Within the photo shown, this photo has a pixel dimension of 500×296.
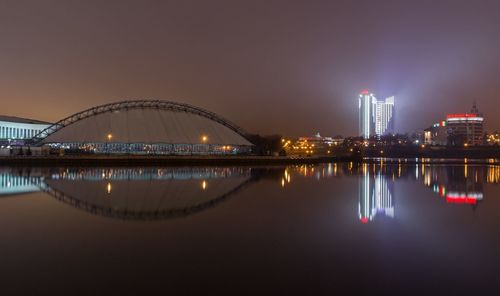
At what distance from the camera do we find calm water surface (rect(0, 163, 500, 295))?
653 centimetres

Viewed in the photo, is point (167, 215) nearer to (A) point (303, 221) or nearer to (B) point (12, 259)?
(A) point (303, 221)

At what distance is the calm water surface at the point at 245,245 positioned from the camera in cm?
653

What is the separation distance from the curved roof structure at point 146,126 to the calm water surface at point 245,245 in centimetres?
4628

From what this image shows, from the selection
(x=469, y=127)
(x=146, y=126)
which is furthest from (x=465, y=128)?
(x=146, y=126)

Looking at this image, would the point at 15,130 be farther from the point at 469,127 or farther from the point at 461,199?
the point at 469,127

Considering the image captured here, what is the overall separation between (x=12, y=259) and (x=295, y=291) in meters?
5.51

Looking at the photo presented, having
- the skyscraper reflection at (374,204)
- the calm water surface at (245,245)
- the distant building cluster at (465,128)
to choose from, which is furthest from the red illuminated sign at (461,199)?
the distant building cluster at (465,128)

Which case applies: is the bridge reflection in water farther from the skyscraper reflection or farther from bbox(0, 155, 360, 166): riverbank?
bbox(0, 155, 360, 166): riverbank

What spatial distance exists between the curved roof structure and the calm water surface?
4628 centimetres

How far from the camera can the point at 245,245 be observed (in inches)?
353

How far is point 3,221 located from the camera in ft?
38.0

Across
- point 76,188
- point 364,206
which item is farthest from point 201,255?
point 76,188

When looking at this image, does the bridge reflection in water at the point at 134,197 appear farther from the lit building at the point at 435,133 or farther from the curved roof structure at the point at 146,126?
the lit building at the point at 435,133

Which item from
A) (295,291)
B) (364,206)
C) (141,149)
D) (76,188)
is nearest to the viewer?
(295,291)
